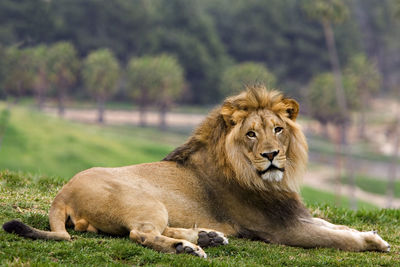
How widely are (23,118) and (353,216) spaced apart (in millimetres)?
52358

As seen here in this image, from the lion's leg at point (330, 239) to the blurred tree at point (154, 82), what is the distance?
218 ft

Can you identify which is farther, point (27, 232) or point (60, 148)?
point (60, 148)

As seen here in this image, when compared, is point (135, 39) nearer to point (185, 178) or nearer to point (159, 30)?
point (159, 30)

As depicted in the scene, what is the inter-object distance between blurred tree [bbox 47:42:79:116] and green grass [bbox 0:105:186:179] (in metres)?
12.2

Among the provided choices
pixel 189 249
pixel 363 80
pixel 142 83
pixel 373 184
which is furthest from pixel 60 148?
pixel 189 249

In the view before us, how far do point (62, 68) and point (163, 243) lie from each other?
69103mm

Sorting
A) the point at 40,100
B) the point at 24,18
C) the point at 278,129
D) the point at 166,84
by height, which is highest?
the point at 24,18

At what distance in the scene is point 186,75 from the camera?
281ft

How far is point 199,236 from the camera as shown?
5805 mm

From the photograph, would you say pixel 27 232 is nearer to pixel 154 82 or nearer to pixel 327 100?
pixel 154 82

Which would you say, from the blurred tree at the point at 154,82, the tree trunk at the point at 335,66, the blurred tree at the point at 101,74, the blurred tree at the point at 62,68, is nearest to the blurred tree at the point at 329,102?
the tree trunk at the point at 335,66

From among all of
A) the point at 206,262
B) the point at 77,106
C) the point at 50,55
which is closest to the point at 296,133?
the point at 206,262

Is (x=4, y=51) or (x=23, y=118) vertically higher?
(x=4, y=51)

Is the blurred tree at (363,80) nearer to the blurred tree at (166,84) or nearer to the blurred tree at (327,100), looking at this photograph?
the blurred tree at (327,100)
